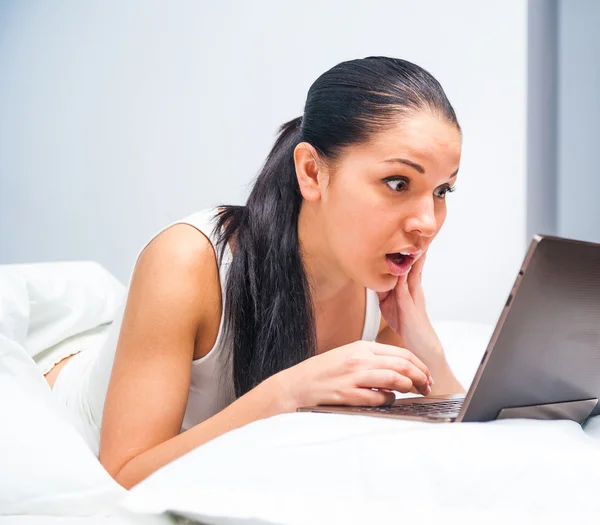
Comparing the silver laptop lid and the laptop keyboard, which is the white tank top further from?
the silver laptop lid

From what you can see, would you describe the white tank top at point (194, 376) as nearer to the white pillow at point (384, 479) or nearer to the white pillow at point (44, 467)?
the white pillow at point (44, 467)

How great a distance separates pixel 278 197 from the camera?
1.33m

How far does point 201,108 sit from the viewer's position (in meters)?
2.62

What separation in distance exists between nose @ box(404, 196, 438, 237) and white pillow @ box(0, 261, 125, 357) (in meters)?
0.80

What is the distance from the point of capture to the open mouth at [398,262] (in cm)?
120

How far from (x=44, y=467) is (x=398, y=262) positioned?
62cm

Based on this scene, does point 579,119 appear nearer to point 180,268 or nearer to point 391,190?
point 391,190

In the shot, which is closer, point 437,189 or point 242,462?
point 242,462

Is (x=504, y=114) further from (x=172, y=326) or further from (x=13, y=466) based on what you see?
(x=13, y=466)

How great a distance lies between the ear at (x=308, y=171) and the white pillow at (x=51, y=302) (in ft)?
2.10

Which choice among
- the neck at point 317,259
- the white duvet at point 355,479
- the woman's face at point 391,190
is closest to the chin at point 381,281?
the woman's face at point 391,190

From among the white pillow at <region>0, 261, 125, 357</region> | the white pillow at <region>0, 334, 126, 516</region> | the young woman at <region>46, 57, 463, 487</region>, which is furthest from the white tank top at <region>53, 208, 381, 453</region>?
the white pillow at <region>0, 334, 126, 516</region>

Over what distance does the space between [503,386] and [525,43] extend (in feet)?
5.79

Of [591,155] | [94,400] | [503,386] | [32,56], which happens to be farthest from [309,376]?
[32,56]
